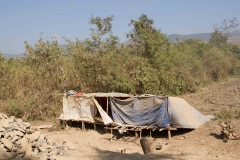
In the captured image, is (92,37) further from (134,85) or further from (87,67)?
(134,85)

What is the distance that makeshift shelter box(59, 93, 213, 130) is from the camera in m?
9.45

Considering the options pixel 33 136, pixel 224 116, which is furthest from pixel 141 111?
pixel 33 136

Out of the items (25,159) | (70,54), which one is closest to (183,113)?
(25,159)

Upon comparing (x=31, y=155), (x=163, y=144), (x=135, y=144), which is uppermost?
(x=31, y=155)

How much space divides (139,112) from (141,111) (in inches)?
4.0

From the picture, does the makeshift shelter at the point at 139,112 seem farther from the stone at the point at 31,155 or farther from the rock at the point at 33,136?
the stone at the point at 31,155

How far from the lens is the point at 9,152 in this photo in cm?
651

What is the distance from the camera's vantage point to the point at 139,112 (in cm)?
1013

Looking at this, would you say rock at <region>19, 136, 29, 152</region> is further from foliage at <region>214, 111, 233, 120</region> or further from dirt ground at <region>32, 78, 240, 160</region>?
foliage at <region>214, 111, 233, 120</region>

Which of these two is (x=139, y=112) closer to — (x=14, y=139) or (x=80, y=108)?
(x=80, y=108)

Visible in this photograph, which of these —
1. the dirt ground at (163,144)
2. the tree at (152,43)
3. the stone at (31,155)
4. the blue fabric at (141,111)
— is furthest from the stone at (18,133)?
the tree at (152,43)

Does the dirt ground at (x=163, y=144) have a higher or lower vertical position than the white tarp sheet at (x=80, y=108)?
lower

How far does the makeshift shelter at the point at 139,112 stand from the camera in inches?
372

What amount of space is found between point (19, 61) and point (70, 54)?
444 cm
